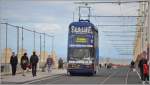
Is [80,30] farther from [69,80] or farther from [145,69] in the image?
[145,69]

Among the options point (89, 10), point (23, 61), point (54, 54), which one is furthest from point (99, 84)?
point (54, 54)

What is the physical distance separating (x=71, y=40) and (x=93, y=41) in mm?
1837

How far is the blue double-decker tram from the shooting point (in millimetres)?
42312

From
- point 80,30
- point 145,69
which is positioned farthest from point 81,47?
point 145,69

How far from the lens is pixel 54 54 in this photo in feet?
220

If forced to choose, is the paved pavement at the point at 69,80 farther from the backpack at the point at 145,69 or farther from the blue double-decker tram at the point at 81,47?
the backpack at the point at 145,69

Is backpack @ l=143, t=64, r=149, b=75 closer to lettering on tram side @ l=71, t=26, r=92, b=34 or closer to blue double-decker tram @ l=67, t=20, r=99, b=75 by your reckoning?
blue double-decker tram @ l=67, t=20, r=99, b=75

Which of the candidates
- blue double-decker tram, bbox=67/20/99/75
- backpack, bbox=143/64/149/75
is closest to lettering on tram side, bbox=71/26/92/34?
blue double-decker tram, bbox=67/20/99/75

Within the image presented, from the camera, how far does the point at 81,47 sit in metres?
42.4

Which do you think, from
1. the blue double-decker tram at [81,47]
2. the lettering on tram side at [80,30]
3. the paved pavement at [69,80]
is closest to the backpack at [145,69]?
the paved pavement at [69,80]

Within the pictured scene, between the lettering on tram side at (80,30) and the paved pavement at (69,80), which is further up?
the lettering on tram side at (80,30)

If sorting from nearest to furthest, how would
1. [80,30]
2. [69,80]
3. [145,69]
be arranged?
[145,69]
[69,80]
[80,30]

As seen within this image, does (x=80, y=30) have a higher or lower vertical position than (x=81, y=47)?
higher

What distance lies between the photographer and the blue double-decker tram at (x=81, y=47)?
42312 mm
